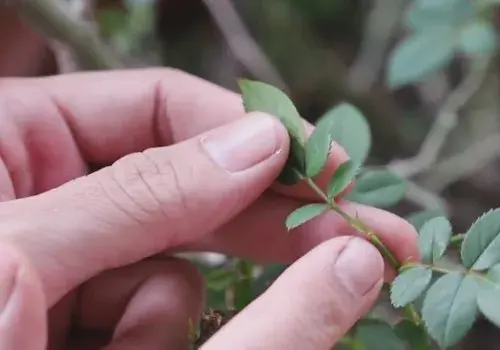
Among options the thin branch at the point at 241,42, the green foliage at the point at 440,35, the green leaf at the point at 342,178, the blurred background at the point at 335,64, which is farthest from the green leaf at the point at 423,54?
the thin branch at the point at 241,42

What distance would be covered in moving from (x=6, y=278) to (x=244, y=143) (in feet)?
0.72

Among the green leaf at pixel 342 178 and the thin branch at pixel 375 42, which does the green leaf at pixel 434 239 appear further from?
the thin branch at pixel 375 42

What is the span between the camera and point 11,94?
78 centimetres

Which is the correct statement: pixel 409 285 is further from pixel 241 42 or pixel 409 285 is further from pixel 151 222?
pixel 241 42

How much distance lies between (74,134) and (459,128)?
0.64 meters

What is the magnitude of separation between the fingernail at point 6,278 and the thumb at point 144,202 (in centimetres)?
4

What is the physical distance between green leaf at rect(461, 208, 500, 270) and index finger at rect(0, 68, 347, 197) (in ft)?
0.99

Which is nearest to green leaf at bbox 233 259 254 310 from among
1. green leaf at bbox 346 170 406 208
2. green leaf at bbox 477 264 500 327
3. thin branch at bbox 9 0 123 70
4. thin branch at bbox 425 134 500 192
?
green leaf at bbox 346 170 406 208

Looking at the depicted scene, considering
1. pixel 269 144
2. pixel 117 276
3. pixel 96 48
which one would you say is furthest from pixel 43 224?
pixel 96 48

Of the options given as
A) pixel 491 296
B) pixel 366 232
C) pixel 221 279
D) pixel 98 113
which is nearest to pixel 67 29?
pixel 98 113

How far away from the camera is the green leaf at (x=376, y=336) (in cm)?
66

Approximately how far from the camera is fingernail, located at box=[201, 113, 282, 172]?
0.60m

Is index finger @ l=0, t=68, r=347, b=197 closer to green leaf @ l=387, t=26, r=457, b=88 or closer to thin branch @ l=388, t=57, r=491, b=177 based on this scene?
green leaf @ l=387, t=26, r=457, b=88

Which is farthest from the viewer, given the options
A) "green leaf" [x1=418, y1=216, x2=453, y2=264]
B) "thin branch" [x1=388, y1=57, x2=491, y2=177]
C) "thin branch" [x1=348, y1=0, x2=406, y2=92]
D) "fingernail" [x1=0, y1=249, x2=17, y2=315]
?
"thin branch" [x1=348, y1=0, x2=406, y2=92]
